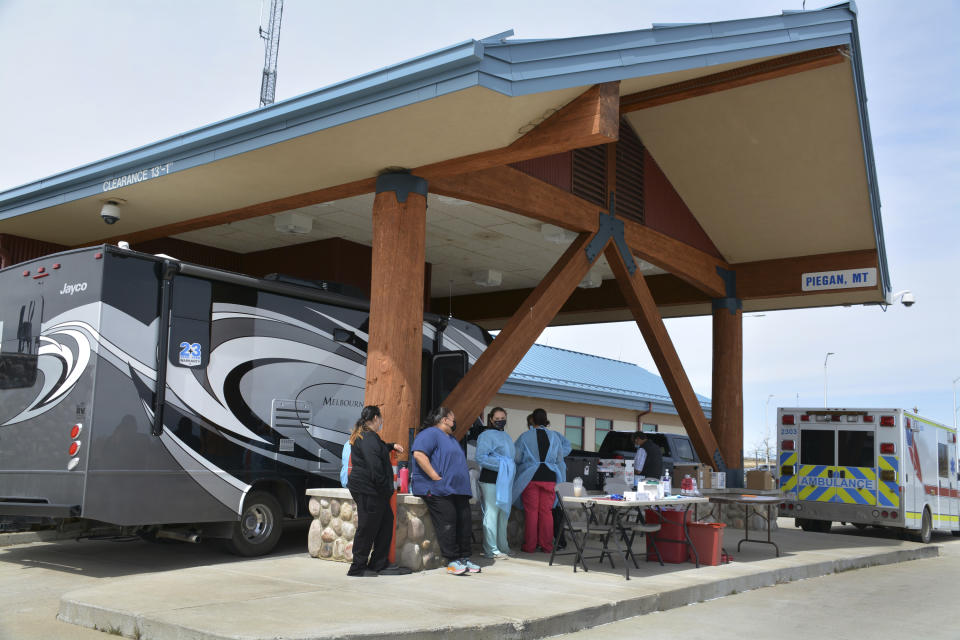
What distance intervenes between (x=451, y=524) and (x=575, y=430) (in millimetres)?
20819

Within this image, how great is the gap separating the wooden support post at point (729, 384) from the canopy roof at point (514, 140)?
2.28ft

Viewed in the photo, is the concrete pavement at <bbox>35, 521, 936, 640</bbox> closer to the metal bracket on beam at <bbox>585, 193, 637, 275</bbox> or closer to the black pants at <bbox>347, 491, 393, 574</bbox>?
the black pants at <bbox>347, 491, 393, 574</bbox>

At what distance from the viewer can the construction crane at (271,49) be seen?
2564cm

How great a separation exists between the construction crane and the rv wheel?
1789 cm

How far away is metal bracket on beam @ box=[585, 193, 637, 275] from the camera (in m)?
12.2

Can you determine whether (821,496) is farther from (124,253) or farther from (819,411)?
(124,253)

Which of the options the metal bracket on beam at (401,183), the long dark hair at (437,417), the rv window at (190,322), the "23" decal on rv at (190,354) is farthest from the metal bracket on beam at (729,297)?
the "23" decal on rv at (190,354)

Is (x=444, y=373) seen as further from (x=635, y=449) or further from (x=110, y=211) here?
(x=635, y=449)

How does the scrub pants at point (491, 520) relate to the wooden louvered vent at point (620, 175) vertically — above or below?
below

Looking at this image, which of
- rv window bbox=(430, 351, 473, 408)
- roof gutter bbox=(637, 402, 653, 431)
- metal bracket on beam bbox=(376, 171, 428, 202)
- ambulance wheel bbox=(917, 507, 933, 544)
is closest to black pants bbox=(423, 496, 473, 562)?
metal bracket on beam bbox=(376, 171, 428, 202)

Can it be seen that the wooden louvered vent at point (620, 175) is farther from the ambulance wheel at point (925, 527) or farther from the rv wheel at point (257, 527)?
the ambulance wheel at point (925, 527)

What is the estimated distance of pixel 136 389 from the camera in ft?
28.7

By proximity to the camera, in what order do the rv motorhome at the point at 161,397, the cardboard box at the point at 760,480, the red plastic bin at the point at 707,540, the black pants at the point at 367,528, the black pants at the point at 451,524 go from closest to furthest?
the black pants at the point at 367,528
the rv motorhome at the point at 161,397
the black pants at the point at 451,524
the red plastic bin at the point at 707,540
the cardboard box at the point at 760,480

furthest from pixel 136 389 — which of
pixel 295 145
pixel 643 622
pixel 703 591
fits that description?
pixel 703 591
